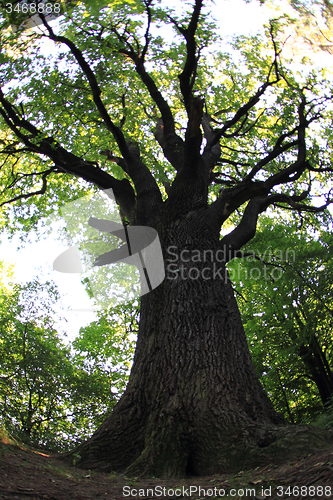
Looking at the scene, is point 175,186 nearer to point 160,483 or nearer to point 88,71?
point 88,71

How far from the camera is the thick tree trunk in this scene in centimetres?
387

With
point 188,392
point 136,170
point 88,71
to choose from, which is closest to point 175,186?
point 136,170

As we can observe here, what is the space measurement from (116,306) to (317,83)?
8.73 metres

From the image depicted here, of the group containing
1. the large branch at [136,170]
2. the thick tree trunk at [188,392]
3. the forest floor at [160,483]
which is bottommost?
the forest floor at [160,483]

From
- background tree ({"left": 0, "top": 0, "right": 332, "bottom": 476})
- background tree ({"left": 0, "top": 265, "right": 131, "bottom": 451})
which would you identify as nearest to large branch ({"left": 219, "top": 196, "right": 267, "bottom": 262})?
background tree ({"left": 0, "top": 0, "right": 332, "bottom": 476})

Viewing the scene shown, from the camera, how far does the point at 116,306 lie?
11453 mm

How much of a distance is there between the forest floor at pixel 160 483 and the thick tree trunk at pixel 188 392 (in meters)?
0.35

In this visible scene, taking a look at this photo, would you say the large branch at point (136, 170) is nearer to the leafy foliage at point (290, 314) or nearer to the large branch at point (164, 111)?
the large branch at point (164, 111)

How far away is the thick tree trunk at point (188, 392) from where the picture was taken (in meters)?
3.87

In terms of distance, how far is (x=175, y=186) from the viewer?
6.66 metres

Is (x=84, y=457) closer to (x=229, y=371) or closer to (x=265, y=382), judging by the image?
(x=229, y=371)

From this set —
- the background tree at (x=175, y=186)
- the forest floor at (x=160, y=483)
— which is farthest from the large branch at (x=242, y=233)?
the forest floor at (x=160, y=483)

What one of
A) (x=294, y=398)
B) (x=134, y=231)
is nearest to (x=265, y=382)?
(x=294, y=398)

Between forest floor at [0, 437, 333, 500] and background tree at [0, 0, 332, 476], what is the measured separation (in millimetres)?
426
